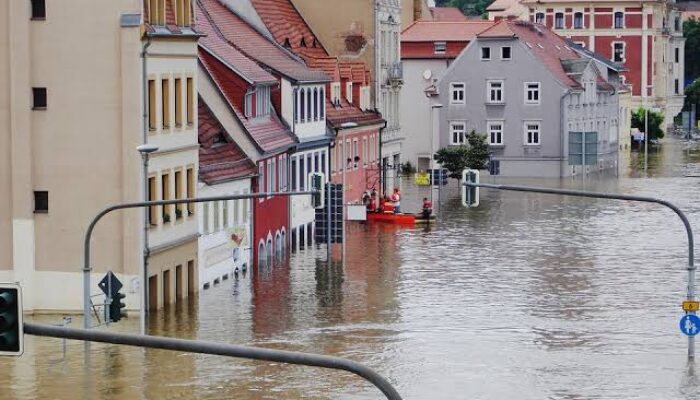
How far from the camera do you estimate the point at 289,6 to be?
8675 cm

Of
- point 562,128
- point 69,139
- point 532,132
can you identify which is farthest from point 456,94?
point 69,139

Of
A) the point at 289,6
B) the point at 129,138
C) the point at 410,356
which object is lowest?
the point at 410,356

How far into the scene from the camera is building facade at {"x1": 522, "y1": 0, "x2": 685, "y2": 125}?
15462 cm

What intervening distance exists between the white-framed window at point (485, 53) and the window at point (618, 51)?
49.9 metres

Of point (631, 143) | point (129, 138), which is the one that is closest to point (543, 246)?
point (129, 138)

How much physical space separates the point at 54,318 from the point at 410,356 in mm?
9846

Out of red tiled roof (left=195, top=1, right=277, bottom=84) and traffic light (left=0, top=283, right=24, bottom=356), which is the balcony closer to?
red tiled roof (left=195, top=1, right=277, bottom=84)

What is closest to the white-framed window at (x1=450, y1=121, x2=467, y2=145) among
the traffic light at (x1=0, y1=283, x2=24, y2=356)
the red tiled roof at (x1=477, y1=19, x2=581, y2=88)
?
the red tiled roof at (x1=477, y1=19, x2=581, y2=88)

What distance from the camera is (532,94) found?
107938 mm

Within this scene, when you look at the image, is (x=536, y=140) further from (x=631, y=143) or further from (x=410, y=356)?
(x=410, y=356)

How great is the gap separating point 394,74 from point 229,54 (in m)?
31.3

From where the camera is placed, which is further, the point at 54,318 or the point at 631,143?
the point at 631,143

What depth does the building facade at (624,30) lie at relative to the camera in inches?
6088

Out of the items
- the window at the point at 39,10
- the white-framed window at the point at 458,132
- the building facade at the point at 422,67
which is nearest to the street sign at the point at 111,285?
the window at the point at 39,10
